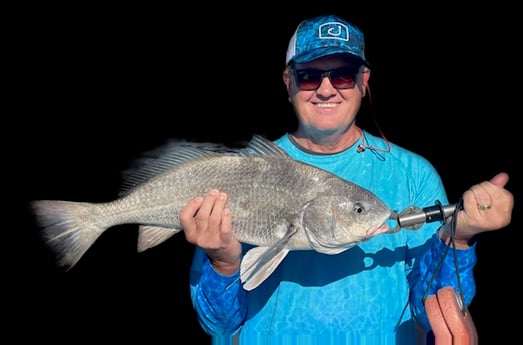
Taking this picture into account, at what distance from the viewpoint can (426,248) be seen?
235 cm

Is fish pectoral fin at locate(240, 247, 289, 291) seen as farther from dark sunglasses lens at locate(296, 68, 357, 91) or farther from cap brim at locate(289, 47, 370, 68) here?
cap brim at locate(289, 47, 370, 68)

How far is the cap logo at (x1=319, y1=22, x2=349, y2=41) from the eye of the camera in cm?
245

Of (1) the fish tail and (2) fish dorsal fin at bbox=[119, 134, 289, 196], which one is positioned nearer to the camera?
(2) fish dorsal fin at bbox=[119, 134, 289, 196]

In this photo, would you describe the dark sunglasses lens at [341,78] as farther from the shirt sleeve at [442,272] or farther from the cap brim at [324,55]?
the shirt sleeve at [442,272]

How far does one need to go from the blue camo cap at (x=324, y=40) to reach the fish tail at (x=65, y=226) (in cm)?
120

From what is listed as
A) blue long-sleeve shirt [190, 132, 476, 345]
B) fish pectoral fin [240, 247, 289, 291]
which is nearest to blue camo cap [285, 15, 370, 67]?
blue long-sleeve shirt [190, 132, 476, 345]

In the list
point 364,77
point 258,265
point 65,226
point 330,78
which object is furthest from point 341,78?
point 65,226

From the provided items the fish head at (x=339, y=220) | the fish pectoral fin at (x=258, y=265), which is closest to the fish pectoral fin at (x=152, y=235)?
the fish pectoral fin at (x=258, y=265)

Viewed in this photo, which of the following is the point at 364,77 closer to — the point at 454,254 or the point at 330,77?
the point at 330,77

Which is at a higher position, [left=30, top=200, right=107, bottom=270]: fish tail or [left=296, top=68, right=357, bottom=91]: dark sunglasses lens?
[left=296, top=68, right=357, bottom=91]: dark sunglasses lens

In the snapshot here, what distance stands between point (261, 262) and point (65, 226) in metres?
0.96

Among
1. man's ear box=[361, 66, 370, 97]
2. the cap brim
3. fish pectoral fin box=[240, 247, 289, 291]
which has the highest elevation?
the cap brim

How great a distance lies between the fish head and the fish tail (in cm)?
98

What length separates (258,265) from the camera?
220 cm
